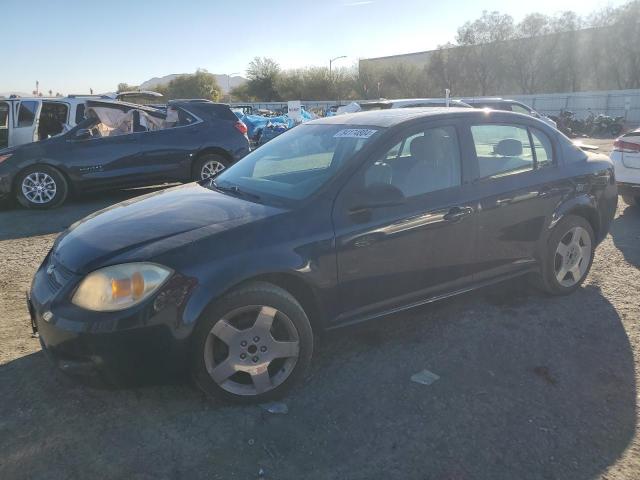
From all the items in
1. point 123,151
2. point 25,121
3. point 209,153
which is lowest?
point 209,153

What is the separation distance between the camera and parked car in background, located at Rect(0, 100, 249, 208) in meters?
8.02

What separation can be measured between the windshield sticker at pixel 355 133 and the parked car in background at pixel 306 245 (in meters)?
0.02

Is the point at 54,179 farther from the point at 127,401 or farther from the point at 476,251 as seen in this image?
the point at 476,251

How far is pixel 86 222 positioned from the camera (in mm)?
3404

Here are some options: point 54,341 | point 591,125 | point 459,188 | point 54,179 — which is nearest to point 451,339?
point 459,188

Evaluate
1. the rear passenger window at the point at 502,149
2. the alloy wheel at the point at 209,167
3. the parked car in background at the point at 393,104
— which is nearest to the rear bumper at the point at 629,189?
the rear passenger window at the point at 502,149

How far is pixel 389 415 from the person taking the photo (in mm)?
2789

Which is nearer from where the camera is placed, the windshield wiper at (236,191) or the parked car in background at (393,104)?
the windshield wiper at (236,191)

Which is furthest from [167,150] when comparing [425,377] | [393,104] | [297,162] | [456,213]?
[425,377]

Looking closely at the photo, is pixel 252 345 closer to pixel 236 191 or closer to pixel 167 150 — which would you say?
pixel 236 191

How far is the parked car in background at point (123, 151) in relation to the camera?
8.02 meters

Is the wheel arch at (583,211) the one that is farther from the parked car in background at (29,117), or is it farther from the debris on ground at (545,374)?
Result: the parked car in background at (29,117)

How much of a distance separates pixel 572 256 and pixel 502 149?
1158mm

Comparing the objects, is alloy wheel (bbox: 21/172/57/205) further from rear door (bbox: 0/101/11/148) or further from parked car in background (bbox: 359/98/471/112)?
parked car in background (bbox: 359/98/471/112)
